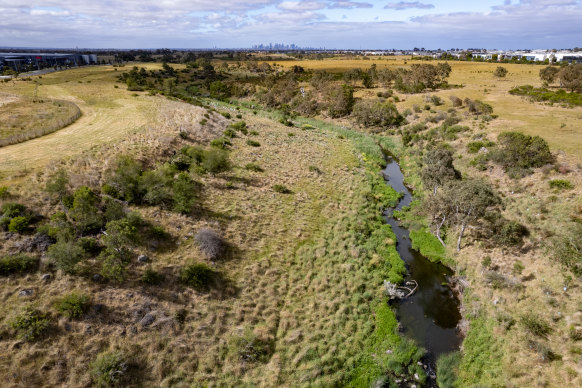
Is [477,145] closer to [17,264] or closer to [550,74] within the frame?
[17,264]

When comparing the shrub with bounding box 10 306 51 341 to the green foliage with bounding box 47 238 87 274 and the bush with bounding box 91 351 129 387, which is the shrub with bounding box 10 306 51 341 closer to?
the green foliage with bounding box 47 238 87 274

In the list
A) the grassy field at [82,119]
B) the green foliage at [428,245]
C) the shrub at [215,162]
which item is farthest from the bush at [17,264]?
the green foliage at [428,245]

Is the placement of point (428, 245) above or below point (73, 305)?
below

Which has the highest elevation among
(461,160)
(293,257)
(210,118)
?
(210,118)

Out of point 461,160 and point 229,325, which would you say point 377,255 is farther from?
point 461,160

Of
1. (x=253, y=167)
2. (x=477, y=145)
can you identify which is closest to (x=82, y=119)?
(x=253, y=167)

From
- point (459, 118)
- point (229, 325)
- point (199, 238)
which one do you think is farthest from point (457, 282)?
point (459, 118)
